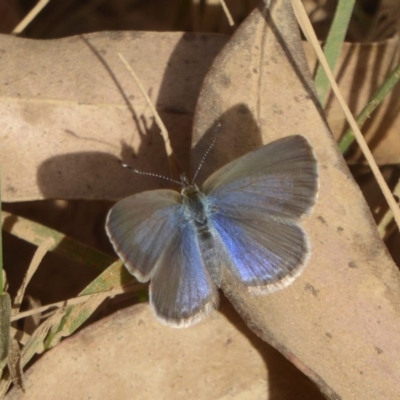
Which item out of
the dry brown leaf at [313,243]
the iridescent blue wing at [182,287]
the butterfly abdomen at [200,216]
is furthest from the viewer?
the butterfly abdomen at [200,216]

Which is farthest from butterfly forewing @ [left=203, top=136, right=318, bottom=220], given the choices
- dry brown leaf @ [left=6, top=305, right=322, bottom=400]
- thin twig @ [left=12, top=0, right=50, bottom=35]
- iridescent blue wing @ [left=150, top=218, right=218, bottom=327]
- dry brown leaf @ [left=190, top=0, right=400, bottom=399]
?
thin twig @ [left=12, top=0, right=50, bottom=35]

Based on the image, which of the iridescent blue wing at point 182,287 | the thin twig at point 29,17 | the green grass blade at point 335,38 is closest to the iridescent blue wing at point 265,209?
the iridescent blue wing at point 182,287


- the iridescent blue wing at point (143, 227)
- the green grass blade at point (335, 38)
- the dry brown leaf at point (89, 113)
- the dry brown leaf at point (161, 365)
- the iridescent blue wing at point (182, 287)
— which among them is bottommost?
the dry brown leaf at point (161, 365)

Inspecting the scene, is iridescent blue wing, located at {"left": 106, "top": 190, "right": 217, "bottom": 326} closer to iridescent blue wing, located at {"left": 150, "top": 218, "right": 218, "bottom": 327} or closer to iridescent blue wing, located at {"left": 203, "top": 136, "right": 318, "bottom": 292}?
iridescent blue wing, located at {"left": 150, "top": 218, "right": 218, "bottom": 327}

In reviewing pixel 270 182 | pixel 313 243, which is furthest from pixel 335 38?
pixel 313 243

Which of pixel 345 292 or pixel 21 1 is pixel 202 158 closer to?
pixel 345 292

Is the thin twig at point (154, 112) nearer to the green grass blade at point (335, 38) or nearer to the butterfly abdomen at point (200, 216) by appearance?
the butterfly abdomen at point (200, 216)

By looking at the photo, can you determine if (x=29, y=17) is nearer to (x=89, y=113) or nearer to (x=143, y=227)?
(x=89, y=113)

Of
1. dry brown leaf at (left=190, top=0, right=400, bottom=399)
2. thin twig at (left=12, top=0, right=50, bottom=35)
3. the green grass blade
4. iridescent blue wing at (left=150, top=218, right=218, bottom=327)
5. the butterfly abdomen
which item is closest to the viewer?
dry brown leaf at (left=190, top=0, right=400, bottom=399)
